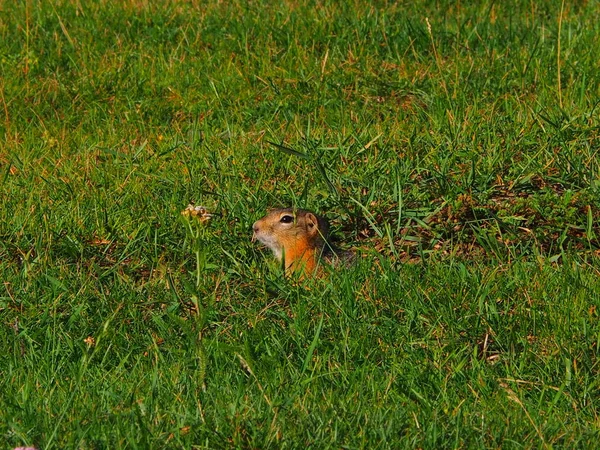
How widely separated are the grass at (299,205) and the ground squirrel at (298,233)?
0.17 m

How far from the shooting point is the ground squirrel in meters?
5.61

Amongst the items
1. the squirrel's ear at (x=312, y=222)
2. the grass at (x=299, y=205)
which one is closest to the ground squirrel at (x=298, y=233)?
the squirrel's ear at (x=312, y=222)

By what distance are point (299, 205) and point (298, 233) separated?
1.13 feet

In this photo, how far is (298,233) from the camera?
568cm

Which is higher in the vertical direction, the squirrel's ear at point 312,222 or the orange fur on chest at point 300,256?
the squirrel's ear at point 312,222

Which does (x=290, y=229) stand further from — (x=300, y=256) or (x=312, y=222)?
(x=300, y=256)

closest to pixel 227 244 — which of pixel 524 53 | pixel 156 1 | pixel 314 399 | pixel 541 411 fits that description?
pixel 314 399

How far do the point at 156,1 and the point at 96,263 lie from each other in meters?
3.78

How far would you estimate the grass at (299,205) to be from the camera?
4035mm

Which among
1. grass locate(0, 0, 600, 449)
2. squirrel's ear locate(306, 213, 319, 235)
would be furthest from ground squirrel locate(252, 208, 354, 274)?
grass locate(0, 0, 600, 449)

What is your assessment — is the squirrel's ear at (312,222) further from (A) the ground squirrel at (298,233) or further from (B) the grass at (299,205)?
(B) the grass at (299,205)

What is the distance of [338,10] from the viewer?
8.23m

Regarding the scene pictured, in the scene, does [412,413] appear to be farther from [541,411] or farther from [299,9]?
[299,9]

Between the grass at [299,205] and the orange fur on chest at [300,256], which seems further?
the orange fur on chest at [300,256]
